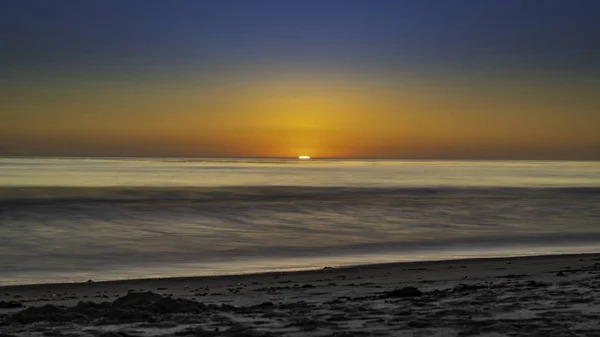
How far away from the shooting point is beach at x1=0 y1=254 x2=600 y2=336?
21.2ft

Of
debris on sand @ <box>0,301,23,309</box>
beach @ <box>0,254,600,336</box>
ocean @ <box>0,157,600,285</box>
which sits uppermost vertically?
ocean @ <box>0,157,600,285</box>

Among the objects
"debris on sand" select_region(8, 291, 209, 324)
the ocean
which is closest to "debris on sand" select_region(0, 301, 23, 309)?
"debris on sand" select_region(8, 291, 209, 324)

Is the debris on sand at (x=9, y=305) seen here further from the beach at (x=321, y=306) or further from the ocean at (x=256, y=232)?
the ocean at (x=256, y=232)

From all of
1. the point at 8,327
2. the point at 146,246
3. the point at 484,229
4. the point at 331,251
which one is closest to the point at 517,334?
the point at 8,327

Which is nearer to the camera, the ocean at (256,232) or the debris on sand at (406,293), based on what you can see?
the debris on sand at (406,293)

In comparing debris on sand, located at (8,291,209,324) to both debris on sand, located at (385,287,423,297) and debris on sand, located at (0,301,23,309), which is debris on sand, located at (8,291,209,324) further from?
debris on sand, located at (385,287,423,297)

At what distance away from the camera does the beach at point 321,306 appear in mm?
6469

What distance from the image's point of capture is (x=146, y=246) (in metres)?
17.8

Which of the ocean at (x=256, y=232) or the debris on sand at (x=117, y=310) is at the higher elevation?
the ocean at (x=256, y=232)

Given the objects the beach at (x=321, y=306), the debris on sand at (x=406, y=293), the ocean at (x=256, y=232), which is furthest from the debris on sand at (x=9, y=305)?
the debris on sand at (x=406, y=293)

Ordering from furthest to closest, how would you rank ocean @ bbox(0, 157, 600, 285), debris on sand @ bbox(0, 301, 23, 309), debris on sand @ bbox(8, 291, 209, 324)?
ocean @ bbox(0, 157, 600, 285), debris on sand @ bbox(0, 301, 23, 309), debris on sand @ bbox(8, 291, 209, 324)

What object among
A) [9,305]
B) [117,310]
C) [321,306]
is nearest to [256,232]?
[9,305]

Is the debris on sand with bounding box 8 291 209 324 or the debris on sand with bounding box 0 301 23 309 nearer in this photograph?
the debris on sand with bounding box 8 291 209 324

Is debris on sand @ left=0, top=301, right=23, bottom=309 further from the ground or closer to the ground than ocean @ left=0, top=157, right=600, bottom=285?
closer to the ground
